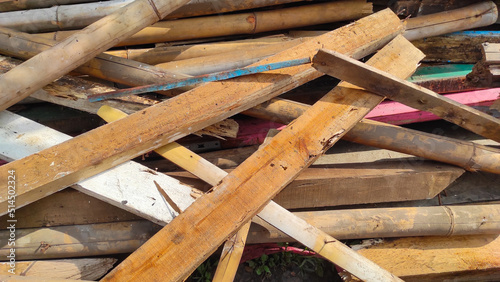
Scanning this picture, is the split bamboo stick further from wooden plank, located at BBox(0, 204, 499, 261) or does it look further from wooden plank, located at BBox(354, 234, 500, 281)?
wooden plank, located at BBox(354, 234, 500, 281)

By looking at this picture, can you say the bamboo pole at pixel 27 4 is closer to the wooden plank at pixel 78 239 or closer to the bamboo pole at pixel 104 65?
the bamboo pole at pixel 104 65

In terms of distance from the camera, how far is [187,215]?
1439 mm

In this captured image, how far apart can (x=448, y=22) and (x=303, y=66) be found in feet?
5.00

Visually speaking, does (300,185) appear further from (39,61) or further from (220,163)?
(39,61)

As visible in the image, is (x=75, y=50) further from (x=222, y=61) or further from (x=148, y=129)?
(x=222, y=61)

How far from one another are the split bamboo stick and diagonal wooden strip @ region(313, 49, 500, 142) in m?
0.17

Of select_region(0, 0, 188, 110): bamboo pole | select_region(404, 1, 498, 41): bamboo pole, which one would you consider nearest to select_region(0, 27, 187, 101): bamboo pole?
select_region(0, 0, 188, 110): bamboo pole

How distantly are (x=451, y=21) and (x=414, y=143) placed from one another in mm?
1239

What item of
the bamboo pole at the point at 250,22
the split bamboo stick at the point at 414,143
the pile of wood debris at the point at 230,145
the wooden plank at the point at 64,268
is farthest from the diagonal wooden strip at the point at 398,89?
the wooden plank at the point at 64,268

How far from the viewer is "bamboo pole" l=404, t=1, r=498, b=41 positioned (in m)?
2.58

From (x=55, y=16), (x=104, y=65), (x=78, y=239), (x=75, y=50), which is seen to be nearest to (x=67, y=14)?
(x=55, y=16)

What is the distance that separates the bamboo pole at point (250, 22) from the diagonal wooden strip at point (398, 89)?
921 millimetres

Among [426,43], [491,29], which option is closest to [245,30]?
[426,43]

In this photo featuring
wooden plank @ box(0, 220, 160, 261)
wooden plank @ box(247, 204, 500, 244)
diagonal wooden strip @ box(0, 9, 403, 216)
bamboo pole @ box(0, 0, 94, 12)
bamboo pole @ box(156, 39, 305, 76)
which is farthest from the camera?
bamboo pole @ box(0, 0, 94, 12)
